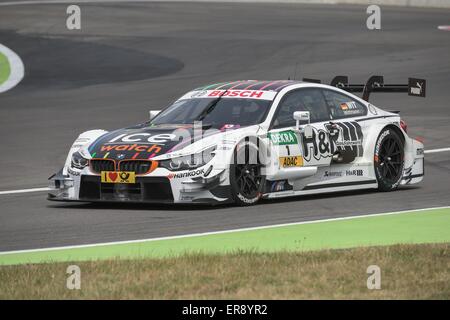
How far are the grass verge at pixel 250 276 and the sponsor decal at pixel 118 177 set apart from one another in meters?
3.18

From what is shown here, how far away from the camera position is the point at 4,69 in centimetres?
2694

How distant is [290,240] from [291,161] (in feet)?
8.82

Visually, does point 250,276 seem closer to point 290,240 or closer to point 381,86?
point 290,240

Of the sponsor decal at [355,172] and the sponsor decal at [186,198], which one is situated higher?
the sponsor decal at [355,172]

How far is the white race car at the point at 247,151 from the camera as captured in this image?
498 inches

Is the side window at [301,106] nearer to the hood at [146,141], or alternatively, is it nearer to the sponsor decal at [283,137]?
the sponsor decal at [283,137]

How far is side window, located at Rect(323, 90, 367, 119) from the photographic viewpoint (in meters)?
14.2

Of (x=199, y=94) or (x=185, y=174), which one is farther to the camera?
(x=199, y=94)

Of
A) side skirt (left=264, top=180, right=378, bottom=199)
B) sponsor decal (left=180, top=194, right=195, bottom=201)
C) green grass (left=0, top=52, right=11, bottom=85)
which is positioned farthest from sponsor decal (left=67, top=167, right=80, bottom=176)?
green grass (left=0, top=52, right=11, bottom=85)

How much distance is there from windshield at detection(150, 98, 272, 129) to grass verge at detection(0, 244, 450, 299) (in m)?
3.79

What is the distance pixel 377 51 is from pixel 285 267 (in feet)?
67.1

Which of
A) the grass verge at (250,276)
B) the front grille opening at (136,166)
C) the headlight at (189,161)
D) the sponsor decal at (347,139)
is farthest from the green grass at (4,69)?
the grass verge at (250,276)

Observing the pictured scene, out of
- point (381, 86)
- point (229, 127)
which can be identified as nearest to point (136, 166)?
point (229, 127)

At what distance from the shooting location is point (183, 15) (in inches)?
1425
